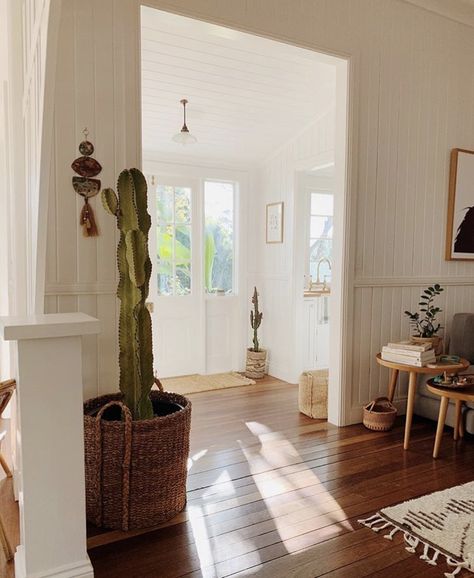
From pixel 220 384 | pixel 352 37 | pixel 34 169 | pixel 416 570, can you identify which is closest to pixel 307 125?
pixel 352 37

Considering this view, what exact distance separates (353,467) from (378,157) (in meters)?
2.11

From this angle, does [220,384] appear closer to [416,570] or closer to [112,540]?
[112,540]

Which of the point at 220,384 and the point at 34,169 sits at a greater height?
the point at 34,169

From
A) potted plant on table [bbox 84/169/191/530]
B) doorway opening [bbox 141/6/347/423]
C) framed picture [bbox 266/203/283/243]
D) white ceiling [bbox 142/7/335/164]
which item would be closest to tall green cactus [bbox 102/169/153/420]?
potted plant on table [bbox 84/169/191/530]

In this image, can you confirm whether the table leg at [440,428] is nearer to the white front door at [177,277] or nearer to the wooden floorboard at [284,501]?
the wooden floorboard at [284,501]

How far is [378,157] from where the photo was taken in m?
3.26

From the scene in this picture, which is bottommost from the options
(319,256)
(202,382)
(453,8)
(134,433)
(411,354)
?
(202,382)

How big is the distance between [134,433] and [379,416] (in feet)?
6.12

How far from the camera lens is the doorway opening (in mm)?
3592

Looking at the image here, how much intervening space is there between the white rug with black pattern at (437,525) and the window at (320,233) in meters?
2.87

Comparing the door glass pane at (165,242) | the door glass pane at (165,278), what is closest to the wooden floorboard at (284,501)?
the door glass pane at (165,278)

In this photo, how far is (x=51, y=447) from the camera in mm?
1423

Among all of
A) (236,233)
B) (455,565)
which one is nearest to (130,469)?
(455,565)

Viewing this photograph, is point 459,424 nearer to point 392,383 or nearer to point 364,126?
point 392,383
